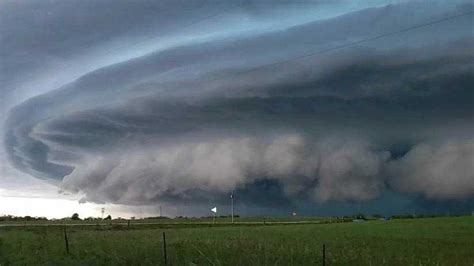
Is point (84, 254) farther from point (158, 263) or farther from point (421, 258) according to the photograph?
point (421, 258)

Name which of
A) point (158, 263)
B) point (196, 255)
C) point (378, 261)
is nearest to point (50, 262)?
point (158, 263)

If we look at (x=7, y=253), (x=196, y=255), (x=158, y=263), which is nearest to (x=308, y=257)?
(x=196, y=255)

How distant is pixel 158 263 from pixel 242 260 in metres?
3.33

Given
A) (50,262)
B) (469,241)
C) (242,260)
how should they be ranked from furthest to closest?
(469,241), (50,262), (242,260)

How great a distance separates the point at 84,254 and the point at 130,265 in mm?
6363

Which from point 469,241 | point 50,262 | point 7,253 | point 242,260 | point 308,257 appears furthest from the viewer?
point 469,241

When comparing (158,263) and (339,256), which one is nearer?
(158,263)

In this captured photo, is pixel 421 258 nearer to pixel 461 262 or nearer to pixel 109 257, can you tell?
pixel 461 262

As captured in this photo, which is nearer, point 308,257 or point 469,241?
point 308,257

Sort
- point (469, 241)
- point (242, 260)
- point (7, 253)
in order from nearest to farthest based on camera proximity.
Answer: point (242, 260)
point (7, 253)
point (469, 241)

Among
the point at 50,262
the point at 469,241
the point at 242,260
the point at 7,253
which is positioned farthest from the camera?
the point at 469,241

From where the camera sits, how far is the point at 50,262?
2761 centimetres

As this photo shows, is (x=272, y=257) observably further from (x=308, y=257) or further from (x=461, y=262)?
(x=461, y=262)

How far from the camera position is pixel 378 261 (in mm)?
29344
